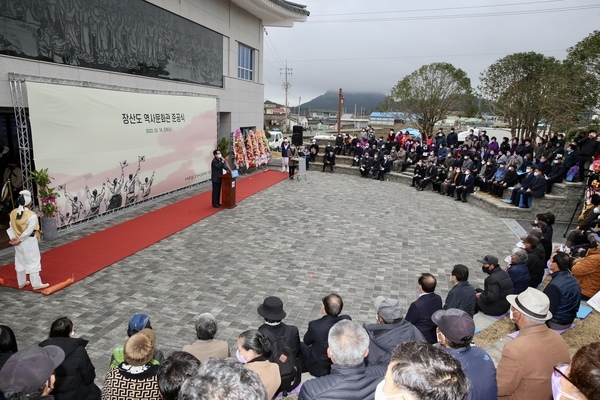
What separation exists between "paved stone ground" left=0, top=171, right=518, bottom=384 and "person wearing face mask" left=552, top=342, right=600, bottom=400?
369cm

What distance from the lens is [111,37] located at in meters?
10.4

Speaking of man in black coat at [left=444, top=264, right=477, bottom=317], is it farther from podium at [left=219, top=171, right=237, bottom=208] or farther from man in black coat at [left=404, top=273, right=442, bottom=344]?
podium at [left=219, top=171, right=237, bottom=208]

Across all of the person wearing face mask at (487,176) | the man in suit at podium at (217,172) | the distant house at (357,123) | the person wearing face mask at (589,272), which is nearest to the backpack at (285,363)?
the person wearing face mask at (589,272)

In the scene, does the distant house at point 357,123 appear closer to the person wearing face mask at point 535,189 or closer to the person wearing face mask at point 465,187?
the person wearing face mask at point 465,187

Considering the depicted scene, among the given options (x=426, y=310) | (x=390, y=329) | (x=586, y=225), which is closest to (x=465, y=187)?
(x=586, y=225)

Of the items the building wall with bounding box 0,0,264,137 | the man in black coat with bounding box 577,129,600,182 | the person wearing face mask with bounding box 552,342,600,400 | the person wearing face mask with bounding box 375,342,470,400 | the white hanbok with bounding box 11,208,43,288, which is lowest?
the white hanbok with bounding box 11,208,43,288

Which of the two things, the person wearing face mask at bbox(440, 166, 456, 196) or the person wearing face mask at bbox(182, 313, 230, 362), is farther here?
the person wearing face mask at bbox(440, 166, 456, 196)

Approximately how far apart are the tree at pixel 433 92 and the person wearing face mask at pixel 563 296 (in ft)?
85.4

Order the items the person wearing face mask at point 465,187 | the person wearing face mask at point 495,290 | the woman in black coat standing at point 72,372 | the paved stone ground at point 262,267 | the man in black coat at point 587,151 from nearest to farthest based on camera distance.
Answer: the woman in black coat standing at point 72,372 < the person wearing face mask at point 495,290 < the paved stone ground at point 262,267 < the man in black coat at point 587,151 < the person wearing face mask at point 465,187

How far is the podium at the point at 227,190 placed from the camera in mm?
11984

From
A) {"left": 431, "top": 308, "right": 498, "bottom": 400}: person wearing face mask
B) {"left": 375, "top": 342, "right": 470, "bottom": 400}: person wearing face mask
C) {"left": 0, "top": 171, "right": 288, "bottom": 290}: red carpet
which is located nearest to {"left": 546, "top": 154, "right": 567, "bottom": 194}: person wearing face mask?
{"left": 0, "top": 171, "right": 288, "bottom": 290}: red carpet

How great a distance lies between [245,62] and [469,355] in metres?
18.1

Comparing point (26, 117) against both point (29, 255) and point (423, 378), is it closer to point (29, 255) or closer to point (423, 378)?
point (29, 255)

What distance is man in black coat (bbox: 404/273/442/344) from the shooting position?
4.60 meters
